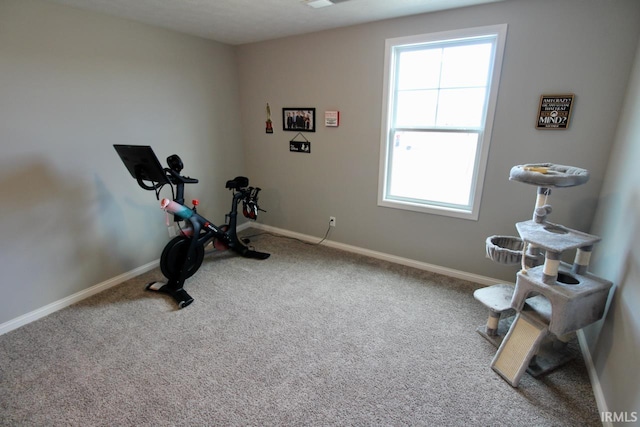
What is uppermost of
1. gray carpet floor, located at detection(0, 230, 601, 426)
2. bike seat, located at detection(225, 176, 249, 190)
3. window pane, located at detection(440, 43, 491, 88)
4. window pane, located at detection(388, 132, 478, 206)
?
window pane, located at detection(440, 43, 491, 88)

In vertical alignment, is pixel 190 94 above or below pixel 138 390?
above

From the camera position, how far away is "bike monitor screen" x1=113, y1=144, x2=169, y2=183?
6.95ft

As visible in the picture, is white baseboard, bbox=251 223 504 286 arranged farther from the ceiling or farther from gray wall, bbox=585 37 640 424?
the ceiling

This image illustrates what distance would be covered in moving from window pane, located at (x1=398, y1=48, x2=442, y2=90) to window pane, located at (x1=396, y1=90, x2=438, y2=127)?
0.20ft

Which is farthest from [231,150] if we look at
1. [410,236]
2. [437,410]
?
[437,410]

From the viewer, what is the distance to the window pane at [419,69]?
2562mm

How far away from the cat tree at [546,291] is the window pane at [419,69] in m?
1.22

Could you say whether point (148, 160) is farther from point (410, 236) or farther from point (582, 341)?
point (582, 341)

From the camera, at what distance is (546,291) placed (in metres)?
1.63

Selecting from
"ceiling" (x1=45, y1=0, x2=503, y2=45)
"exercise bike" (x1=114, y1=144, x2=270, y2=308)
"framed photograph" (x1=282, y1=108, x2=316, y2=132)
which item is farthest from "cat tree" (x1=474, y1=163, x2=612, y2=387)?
"exercise bike" (x1=114, y1=144, x2=270, y2=308)

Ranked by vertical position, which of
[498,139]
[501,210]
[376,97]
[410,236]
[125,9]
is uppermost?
[125,9]

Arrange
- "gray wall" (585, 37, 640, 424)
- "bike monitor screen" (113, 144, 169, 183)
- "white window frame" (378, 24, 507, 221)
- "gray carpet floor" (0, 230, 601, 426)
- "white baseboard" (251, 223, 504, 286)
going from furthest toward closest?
"white baseboard" (251, 223, 504, 286), "white window frame" (378, 24, 507, 221), "bike monitor screen" (113, 144, 169, 183), "gray carpet floor" (0, 230, 601, 426), "gray wall" (585, 37, 640, 424)

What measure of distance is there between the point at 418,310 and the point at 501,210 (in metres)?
1.11

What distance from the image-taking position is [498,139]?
2.39 m
